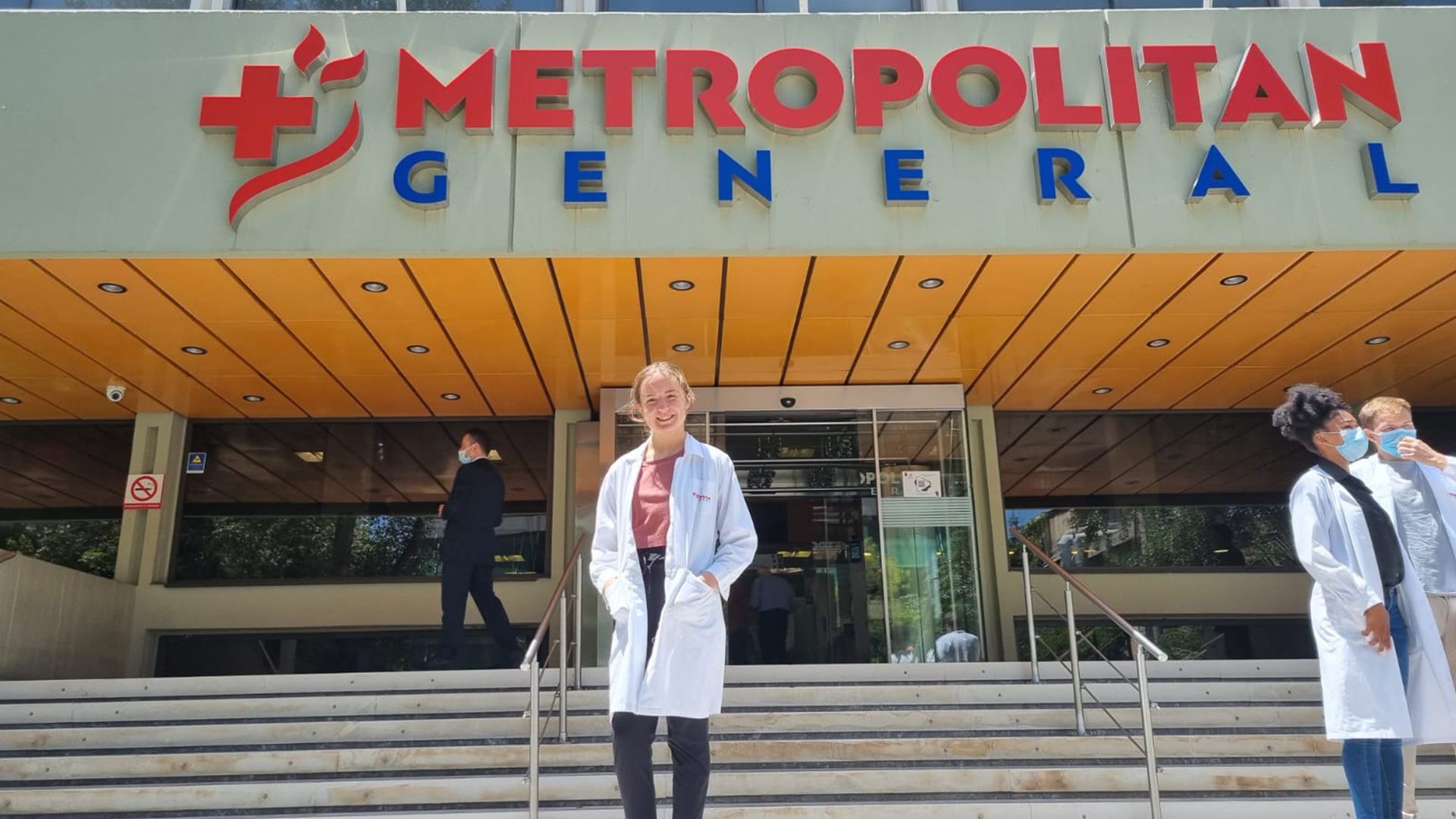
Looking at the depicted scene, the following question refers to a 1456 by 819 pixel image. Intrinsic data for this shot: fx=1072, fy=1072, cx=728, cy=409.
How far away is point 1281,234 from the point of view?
22.7 feet

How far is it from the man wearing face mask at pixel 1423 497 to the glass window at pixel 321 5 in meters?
7.04

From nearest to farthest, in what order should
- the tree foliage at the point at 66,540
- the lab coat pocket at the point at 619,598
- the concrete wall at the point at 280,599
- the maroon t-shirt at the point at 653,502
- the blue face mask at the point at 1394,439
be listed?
1. the lab coat pocket at the point at 619,598
2. the maroon t-shirt at the point at 653,502
3. the blue face mask at the point at 1394,439
4. the concrete wall at the point at 280,599
5. the tree foliage at the point at 66,540

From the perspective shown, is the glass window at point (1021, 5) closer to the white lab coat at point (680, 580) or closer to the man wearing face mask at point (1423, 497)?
the man wearing face mask at point (1423, 497)

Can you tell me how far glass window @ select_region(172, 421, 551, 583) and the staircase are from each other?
3356mm

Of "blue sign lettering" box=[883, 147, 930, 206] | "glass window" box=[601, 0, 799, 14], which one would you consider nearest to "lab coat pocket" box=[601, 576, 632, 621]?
"blue sign lettering" box=[883, 147, 930, 206]

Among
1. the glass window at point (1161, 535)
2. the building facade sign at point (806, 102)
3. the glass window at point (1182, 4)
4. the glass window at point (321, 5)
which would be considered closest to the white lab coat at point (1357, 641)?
the building facade sign at point (806, 102)

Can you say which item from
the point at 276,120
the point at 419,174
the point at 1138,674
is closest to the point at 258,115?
the point at 276,120

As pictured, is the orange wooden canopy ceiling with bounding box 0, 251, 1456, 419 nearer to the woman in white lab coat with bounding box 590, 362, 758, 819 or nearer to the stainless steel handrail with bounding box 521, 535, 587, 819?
the stainless steel handrail with bounding box 521, 535, 587, 819

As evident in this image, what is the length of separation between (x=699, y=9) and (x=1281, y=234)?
451 cm

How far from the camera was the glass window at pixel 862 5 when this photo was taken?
26.8ft

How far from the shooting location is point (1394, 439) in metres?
4.52

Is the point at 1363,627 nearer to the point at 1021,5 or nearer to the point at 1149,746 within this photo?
the point at 1149,746

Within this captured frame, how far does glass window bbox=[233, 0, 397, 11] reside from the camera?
8.11 m

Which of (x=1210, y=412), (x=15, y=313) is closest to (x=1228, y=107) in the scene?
(x=1210, y=412)
